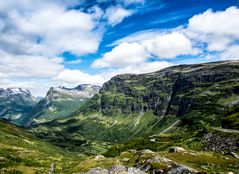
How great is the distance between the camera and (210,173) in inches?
5743

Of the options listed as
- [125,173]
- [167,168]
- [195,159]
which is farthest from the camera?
[195,159]

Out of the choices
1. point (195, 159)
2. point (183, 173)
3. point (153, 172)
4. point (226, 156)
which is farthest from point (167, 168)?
point (226, 156)

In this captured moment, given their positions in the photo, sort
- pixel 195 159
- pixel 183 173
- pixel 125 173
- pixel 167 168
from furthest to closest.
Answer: pixel 195 159 < pixel 167 168 < pixel 125 173 < pixel 183 173

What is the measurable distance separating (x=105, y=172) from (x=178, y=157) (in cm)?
6588

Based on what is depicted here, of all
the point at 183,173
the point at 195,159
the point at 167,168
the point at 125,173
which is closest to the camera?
the point at 183,173

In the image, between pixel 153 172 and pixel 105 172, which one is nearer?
pixel 105 172

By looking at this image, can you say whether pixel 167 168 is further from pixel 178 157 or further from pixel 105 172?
pixel 178 157

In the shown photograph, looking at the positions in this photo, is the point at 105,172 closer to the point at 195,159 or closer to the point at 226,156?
the point at 195,159

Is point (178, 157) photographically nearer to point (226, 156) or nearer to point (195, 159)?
point (195, 159)

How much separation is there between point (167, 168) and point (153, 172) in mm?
10639

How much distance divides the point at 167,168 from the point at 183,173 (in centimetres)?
2068

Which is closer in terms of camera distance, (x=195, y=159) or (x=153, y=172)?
(x=153, y=172)

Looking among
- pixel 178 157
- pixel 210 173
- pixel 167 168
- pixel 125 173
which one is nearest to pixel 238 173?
pixel 210 173

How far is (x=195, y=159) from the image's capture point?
616 ft
